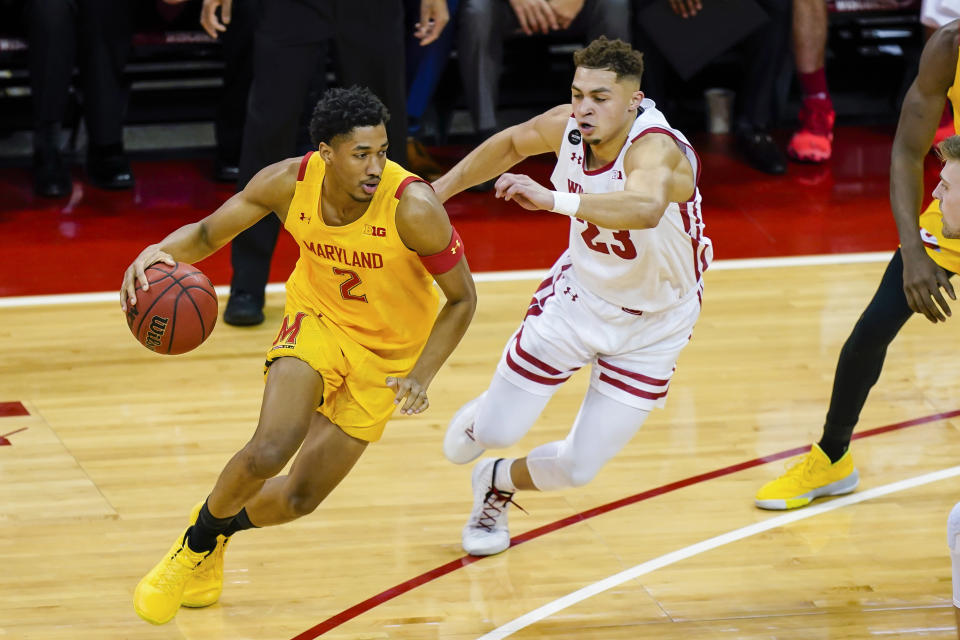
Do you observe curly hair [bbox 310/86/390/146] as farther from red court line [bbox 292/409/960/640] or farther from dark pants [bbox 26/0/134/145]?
dark pants [bbox 26/0/134/145]

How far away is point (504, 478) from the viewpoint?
505 centimetres

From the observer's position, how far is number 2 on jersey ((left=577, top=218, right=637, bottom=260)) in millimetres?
4676

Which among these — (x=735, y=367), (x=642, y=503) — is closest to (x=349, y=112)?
(x=642, y=503)

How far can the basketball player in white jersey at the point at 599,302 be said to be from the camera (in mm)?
4589

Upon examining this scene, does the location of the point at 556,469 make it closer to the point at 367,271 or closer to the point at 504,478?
the point at 504,478

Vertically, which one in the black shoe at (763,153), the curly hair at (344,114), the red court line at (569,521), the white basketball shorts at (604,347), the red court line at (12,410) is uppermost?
the curly hair at (344,114)

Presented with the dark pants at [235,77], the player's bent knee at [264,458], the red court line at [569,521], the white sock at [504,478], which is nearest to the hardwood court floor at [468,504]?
the red court line at [569,521]

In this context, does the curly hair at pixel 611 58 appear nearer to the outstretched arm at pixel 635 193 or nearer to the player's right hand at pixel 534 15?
the outstretched arm at pixel 635 193

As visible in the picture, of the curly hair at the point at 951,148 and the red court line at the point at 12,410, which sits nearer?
the curly hair at the point at 951,148

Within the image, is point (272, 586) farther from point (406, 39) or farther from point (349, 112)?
point (406, 39)

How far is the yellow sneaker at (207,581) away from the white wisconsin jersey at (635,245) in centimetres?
148

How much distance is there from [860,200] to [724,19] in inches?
54.0

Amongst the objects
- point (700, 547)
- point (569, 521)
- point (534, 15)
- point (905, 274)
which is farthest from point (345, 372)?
point (534, 15)

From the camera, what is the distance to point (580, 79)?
445cm
